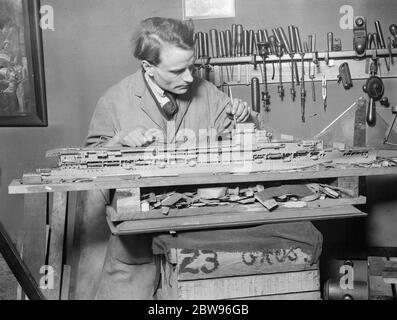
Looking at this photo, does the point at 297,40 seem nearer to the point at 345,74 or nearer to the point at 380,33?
the point at 345,74

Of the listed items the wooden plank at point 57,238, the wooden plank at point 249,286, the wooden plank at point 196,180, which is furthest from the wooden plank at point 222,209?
the wooden plank at point 57,238

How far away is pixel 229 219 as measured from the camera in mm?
1835

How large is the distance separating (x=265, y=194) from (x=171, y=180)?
0.38 metres

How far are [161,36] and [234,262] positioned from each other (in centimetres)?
117

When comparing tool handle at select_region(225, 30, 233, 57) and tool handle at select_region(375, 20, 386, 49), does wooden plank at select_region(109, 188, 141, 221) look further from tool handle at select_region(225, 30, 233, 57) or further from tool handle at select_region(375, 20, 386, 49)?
tool handle at select_region(375, 20, 386, 49)

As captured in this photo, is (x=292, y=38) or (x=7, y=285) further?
(x=292, y=38)

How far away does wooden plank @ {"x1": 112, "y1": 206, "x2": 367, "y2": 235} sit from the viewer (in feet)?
5.81

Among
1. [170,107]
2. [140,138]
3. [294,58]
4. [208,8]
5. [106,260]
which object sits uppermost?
[208,8]

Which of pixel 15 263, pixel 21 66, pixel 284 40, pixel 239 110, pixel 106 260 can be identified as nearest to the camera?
pixel 15 263

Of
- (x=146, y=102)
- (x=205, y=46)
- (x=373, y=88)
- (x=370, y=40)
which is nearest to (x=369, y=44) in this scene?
(x=370, y=40)

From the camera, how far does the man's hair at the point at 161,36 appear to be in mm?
2340

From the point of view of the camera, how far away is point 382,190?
3.13m

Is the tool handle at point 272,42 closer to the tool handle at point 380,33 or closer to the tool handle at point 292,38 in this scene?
the tool handle at point 292,38
